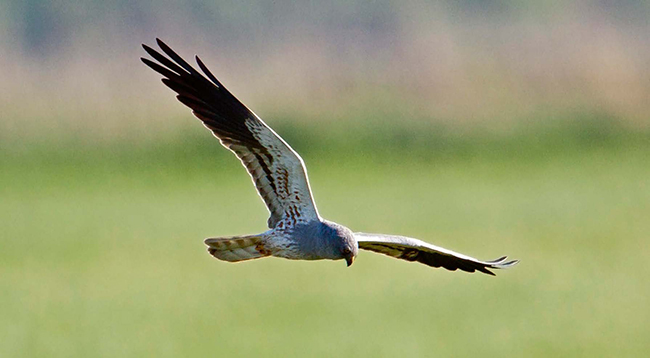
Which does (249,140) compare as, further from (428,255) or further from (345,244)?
(428,255)

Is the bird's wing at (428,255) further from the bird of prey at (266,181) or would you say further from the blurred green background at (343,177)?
the blurred green background at (343,177)

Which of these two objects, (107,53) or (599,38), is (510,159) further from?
(107,53)

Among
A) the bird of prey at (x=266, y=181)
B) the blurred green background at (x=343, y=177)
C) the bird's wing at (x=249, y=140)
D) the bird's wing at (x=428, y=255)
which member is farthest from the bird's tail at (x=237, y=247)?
the blurred green background at (x=343, y=177)

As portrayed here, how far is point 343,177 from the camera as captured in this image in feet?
113

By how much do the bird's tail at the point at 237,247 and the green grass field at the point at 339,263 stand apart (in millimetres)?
7930

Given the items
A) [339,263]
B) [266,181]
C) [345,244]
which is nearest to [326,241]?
[345,244]

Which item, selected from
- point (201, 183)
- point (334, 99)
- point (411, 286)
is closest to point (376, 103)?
point (334, 99)

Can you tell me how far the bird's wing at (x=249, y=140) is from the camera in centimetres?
864

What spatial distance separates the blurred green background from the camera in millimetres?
18609

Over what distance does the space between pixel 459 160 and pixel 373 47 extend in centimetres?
1002

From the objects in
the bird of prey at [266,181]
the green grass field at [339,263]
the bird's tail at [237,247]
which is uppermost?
the green grass field at [339,263]

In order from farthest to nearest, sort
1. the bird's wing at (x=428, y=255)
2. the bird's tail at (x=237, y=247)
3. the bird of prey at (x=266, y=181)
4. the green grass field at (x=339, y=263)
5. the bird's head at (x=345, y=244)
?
the green grass field at (x=339, y=263)
the bird's wing at (x=428, y=255)
the bird's tail at (x=237, y=247)
the bird of prey at (x=266, y=181)
the bird's head at (x=345, y=244)

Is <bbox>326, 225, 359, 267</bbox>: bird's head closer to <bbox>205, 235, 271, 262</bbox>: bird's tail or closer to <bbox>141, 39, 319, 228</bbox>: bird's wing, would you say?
<bbox>141, 39, 319, 228</bbox>: bird's wing

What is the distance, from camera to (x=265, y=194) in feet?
29.2
